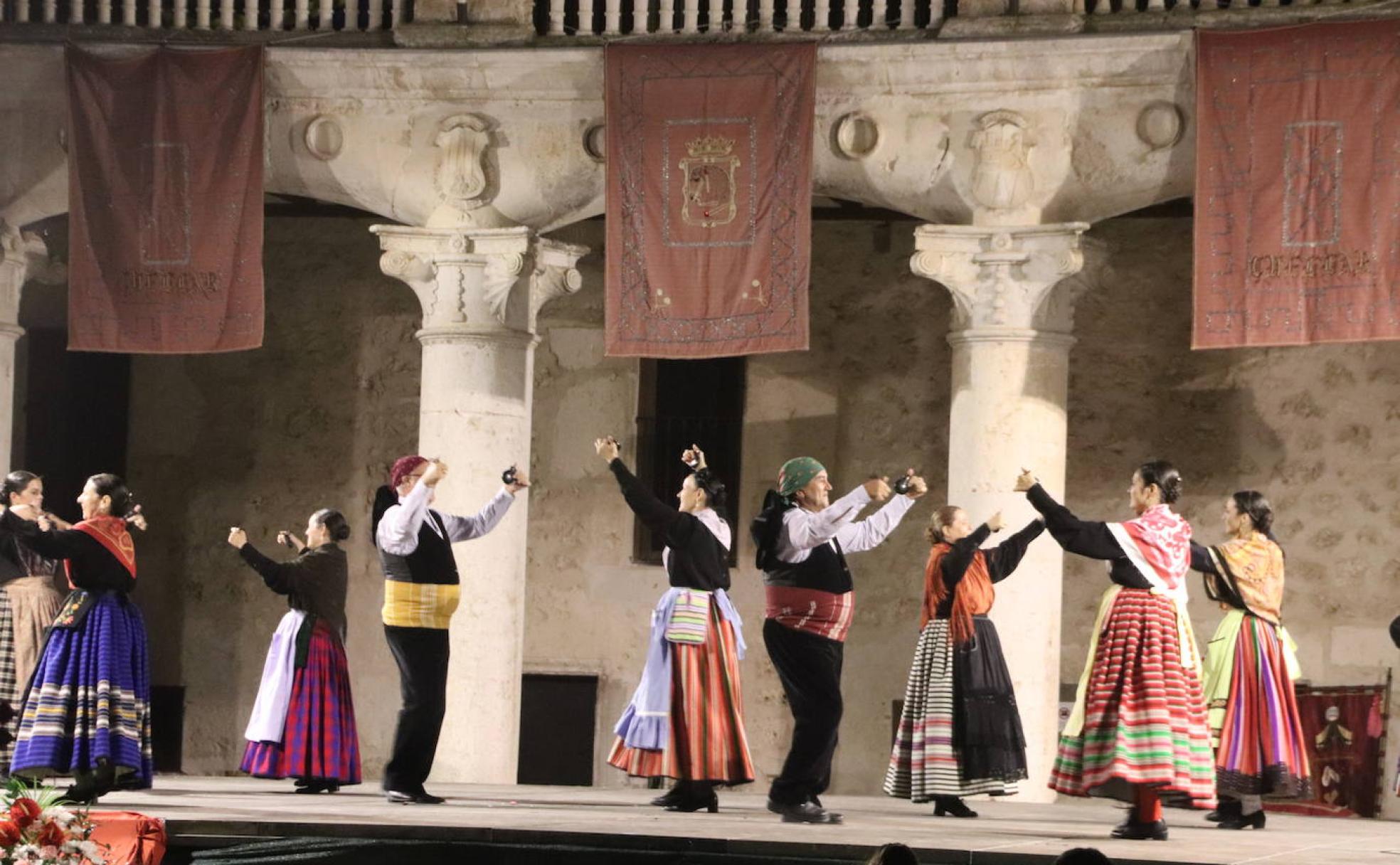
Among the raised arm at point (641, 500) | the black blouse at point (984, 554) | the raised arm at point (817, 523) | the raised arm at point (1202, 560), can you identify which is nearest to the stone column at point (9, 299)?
the raised arm at point (641, 500)

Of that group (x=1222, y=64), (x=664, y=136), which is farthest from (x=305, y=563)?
(x=1222, y=64)

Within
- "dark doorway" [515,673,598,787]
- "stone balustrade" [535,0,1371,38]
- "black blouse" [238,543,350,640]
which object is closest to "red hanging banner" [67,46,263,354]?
"stone balustrade" [535,0,1371,38]

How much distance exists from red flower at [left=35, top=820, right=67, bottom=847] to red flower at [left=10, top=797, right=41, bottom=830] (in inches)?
1.3

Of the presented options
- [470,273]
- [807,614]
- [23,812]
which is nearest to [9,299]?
[470,273]

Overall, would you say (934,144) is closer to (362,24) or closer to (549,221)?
(549,221)

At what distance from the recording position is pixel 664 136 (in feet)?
39.0

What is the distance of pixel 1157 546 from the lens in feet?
28.8

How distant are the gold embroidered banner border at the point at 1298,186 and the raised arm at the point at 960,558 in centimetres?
207

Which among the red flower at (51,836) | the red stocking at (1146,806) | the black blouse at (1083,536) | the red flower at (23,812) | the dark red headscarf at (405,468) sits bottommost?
the red stocking at (1146,806)

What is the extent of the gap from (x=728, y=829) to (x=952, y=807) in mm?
1652

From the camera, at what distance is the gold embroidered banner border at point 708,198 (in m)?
11.7

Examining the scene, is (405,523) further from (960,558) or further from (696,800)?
(960,558)

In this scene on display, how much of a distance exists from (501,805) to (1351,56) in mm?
5075

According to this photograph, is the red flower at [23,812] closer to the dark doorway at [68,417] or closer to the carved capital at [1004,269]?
the carved capital at [1004,269]
